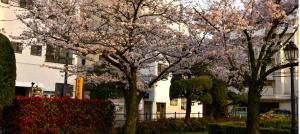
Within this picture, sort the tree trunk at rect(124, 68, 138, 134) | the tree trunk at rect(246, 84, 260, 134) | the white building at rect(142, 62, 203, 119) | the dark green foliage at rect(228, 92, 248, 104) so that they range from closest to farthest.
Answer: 1. the tree trunk at rect(246, 84, 260, 134)
2. the tree trunk at rect(124, 68, 138, 134)
3. the dark green foliage at rect(228, 92, 248, 104)
4. the white building at rect(142, 62, 203, 119)

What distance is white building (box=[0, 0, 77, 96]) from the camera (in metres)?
26.9

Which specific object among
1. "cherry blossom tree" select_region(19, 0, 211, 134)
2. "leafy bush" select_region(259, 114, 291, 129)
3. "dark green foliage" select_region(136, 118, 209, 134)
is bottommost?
"dark green foliage" select_region(136, 118, 209, 134)

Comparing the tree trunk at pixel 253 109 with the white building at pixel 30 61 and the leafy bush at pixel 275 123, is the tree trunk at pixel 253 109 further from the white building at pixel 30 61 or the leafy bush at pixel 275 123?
the white building at pixel 30 61

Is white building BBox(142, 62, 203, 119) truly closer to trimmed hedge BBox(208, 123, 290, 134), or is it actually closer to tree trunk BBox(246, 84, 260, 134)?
trimmed hedge BBox(208, 123, 290, 134)

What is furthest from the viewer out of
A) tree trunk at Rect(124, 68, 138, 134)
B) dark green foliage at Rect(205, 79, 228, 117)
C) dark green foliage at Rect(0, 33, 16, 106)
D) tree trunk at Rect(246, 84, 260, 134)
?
dark green foliage at Rect(205, 79, 228, 117)

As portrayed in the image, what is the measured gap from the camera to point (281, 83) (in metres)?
54.5

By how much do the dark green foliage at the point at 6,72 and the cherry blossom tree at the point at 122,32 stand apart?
1685mm

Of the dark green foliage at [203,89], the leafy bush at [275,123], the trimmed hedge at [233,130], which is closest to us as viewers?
the trimmed hedge at [233,130]

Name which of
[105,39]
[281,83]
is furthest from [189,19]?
[281,83]

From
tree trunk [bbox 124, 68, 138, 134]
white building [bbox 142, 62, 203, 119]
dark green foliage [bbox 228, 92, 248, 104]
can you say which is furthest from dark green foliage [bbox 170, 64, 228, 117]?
white building [bbox 142, 62, 203, 119]

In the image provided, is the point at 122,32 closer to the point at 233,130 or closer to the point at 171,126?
the point at 233,130

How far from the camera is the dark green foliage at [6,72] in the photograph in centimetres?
1197

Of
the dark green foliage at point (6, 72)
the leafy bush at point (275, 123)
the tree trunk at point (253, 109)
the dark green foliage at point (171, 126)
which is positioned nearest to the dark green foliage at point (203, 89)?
the dark green foliage at point (171, 126)

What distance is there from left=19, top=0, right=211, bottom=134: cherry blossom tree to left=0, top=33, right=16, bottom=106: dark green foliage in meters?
1.69
